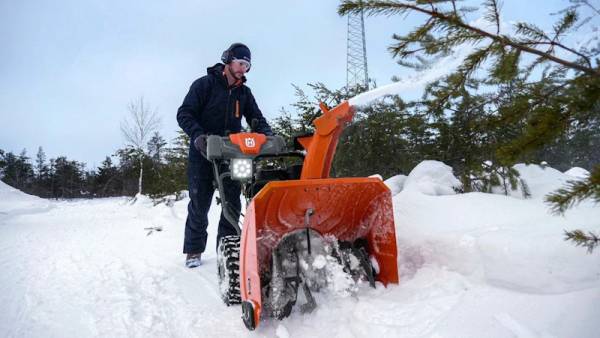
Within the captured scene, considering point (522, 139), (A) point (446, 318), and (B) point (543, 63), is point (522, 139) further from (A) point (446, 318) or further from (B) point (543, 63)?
(A) point (446, 318)

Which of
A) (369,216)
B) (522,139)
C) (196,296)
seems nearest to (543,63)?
(522,139)

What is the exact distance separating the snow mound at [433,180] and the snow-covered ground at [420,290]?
0.39 metres

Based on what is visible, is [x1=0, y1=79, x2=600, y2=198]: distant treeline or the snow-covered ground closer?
the snow-covered ground

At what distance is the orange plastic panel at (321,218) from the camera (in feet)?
7.27

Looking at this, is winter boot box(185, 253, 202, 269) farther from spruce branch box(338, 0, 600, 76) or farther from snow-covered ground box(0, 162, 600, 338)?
spruce branch box(338, 0, 600, 76)

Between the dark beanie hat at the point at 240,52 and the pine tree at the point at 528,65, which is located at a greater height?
the dark beanie hat at the point at 240,52

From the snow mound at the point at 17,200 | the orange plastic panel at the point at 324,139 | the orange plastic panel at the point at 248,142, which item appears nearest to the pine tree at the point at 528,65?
the orange plastic panel at the point at 324,139

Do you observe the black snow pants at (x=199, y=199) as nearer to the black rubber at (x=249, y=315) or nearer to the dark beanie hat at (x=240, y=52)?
the dark beanie hat at (x=240, y=52)

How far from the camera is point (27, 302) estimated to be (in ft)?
9.67

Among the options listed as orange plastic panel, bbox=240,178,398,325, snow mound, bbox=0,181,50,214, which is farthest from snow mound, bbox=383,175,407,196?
snow mound, bbox=0,181,50,214

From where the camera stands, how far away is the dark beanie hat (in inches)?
147

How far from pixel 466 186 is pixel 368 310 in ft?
9.60

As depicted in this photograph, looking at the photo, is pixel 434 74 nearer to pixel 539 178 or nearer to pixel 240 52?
pixel 240 52

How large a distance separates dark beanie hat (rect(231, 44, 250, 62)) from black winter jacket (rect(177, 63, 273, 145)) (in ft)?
0.89
